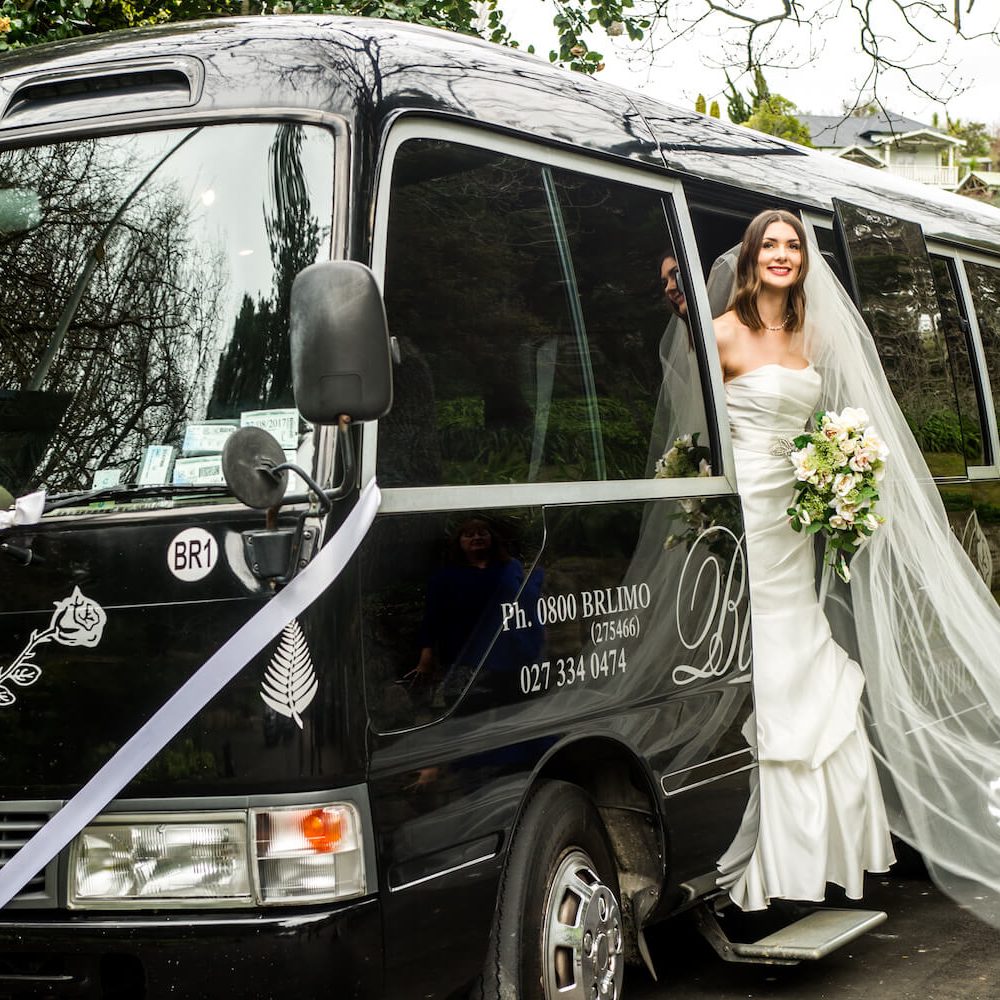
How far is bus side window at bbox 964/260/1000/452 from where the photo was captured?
7695 mm

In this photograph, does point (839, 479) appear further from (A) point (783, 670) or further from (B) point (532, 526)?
(B) point (532, 526)

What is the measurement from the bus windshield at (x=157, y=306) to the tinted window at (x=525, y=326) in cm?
28

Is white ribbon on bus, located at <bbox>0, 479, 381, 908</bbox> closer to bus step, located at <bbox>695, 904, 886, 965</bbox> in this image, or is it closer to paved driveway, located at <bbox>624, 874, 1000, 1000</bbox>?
bus step, located at <bbox>695, 904, 886, 965</bbox>

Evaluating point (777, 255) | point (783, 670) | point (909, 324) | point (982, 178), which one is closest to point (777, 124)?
point (982, 178)

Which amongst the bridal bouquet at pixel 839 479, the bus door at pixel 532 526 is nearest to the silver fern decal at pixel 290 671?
the bus door at pixel 532 526

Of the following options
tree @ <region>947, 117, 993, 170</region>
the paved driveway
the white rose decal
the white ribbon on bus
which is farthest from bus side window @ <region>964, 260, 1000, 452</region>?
tree @ <region>947, 117, 993, 170</region>

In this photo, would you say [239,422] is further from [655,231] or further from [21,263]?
[655,231]

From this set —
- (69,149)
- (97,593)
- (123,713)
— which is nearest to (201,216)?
(69,149)

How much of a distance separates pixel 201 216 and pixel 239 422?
56 cm

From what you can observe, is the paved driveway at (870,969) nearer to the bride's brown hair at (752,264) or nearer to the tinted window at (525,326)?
the tinted window at (525,326)

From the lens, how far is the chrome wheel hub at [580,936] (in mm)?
4129

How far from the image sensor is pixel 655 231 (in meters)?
5.00

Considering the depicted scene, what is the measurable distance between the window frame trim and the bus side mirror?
0.23 meters

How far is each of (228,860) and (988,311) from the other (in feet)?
18.7
